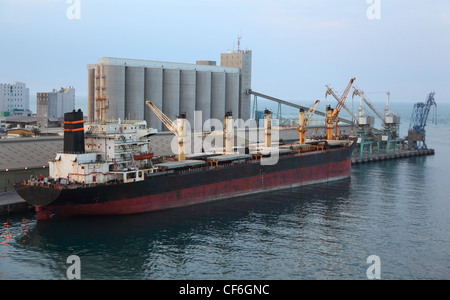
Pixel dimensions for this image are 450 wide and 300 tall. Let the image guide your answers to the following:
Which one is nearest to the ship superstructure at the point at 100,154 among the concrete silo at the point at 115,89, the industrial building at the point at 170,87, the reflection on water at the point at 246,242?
the reflection on water at the point at 246,242

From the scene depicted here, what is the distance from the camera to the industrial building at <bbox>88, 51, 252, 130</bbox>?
5400 centimetres

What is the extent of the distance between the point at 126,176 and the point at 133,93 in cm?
2642

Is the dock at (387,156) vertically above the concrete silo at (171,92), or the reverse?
the concrete silo at (171,92)

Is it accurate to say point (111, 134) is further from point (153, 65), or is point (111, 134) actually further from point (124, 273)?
point (153, 65)

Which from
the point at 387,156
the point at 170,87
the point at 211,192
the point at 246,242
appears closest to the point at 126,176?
the point at 211,192

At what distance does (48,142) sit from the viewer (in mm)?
40031

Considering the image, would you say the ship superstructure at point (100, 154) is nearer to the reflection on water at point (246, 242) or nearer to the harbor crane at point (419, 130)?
the reflection on water at point (246, 242)

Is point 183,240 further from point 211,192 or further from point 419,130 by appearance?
point 419,130

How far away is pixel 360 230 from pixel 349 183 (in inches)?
728

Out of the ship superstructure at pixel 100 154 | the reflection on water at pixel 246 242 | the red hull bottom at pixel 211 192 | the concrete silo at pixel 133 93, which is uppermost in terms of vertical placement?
the concrete silo at pixel 133 93

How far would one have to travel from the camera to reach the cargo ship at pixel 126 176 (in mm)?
29141

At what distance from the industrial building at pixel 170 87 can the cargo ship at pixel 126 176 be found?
53.0ft
